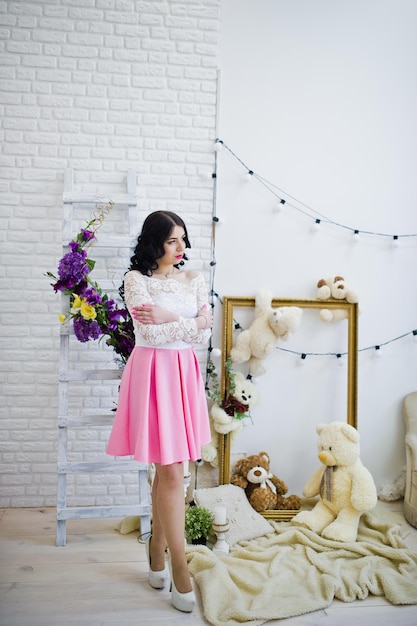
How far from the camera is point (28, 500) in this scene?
2.82 meters

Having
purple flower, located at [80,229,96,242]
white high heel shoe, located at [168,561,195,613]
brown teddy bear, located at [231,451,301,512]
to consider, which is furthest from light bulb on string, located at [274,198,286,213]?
white high heel shoe, located at [168,561,195,613]

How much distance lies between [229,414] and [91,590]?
109cm

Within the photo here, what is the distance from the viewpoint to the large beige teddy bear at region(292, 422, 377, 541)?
2.52 meters

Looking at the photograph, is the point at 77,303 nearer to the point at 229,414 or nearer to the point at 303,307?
the point at 229,414

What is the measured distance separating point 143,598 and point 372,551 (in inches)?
40.1

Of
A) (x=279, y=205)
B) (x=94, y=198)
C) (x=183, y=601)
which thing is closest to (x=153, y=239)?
(x=94, y=198)

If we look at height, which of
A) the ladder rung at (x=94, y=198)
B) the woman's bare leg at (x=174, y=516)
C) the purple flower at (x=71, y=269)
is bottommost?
the woman's bare leg at (x=174, y=516)

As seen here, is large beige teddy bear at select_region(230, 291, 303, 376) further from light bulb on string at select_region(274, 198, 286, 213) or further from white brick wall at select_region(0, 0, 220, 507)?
white brick wall at select_region(0, 0, 220, 507)

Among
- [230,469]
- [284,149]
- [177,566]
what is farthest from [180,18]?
[177,566]

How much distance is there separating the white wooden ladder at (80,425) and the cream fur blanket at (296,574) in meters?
0.40

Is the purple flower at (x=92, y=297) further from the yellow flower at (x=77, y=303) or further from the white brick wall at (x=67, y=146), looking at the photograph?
the white brick wall at (x=67, y=146)

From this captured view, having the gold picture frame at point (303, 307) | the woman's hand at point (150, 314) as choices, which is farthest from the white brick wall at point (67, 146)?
the woman's hand at point (150, 314)

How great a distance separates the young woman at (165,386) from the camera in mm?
1946

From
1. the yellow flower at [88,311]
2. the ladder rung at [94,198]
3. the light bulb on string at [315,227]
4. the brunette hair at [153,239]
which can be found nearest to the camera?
the brunette hair at [153,239]
